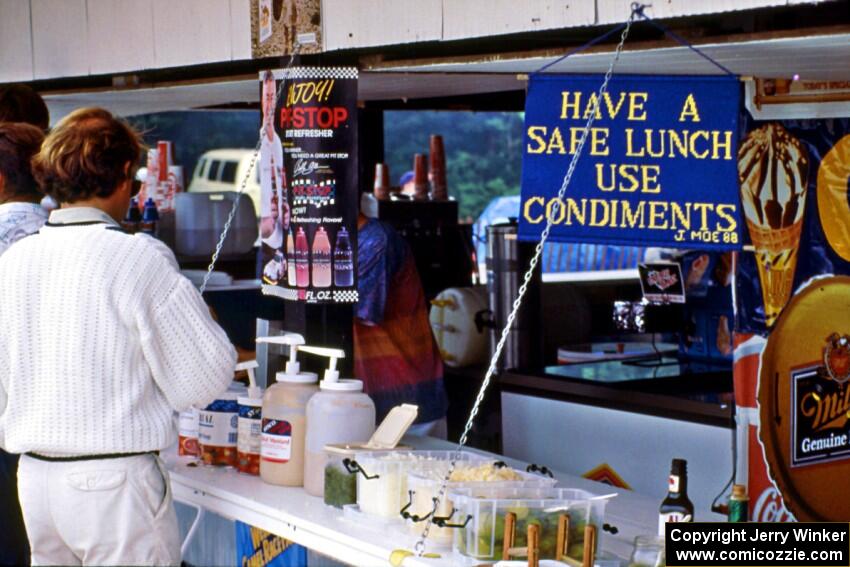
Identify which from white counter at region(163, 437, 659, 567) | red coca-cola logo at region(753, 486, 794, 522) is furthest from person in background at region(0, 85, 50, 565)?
red coca-cola logo at region(753, 486, 794, 522)

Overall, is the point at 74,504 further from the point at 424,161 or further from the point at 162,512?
the point at 424,161

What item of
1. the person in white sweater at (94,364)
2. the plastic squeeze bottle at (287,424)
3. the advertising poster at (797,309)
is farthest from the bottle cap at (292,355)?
the advertising poster at (797,309)

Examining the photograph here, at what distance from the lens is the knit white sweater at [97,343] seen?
3.32 m

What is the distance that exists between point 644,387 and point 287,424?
236cm

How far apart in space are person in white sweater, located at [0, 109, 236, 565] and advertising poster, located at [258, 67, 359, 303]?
4.43 ft

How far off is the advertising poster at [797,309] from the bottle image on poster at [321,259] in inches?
66.2

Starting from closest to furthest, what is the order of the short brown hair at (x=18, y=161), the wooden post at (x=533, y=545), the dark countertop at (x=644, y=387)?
the wooden post at (x=533, y=545) < the short brown hair at (x=18, y=161) < the dark countertop at (x=644, y=387)

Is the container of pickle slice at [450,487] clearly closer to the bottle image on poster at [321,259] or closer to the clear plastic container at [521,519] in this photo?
the clear plastic container at [521,519]

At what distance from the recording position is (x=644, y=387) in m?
6.05

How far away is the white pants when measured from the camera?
3.31 m

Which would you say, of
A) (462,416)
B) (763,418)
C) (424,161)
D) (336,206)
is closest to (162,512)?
(336,206)

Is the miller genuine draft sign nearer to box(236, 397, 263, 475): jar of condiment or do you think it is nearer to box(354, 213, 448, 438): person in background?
box(354, 213, 448, 438): person in background

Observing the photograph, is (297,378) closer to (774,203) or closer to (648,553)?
(648,553)

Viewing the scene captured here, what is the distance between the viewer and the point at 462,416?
26.2ft
